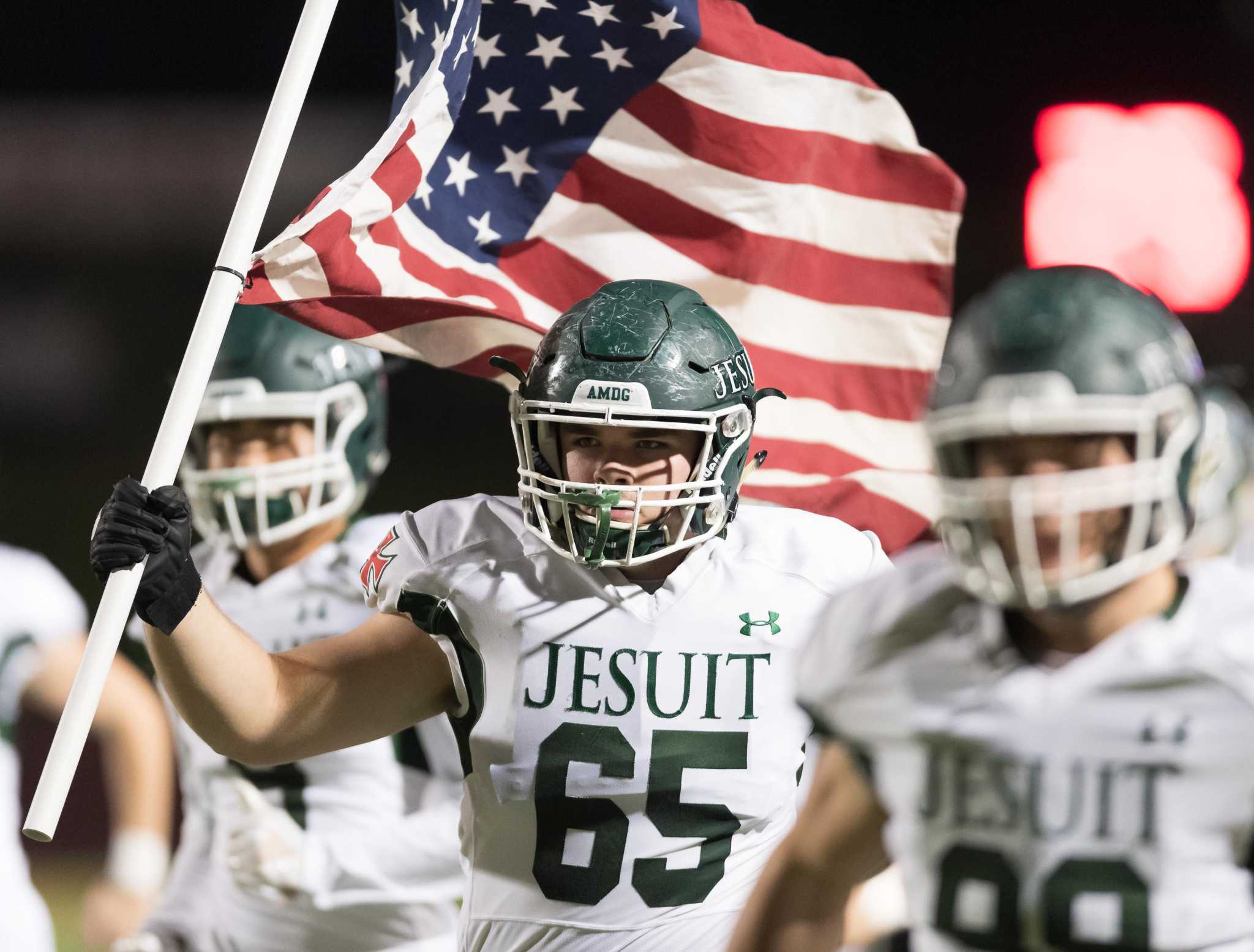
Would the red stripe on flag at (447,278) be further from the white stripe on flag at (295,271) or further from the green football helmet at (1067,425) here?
the green football helmet at (1067,425)

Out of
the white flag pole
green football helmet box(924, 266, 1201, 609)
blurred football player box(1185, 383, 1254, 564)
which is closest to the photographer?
green football helmet box(924, 266, 1201, 609)

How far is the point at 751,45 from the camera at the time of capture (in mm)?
3777

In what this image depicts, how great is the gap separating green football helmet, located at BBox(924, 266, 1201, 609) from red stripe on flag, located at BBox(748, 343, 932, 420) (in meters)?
1.94

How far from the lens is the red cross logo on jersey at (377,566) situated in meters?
2.78

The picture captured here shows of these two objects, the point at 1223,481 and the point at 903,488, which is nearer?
the point at 1223,481

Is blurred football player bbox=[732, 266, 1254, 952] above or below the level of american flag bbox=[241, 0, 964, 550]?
below

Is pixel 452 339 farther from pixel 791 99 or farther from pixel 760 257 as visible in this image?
pixel 791 99

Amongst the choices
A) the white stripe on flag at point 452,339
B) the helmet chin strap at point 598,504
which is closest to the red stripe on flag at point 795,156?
the white stripe on flag at point 452,339

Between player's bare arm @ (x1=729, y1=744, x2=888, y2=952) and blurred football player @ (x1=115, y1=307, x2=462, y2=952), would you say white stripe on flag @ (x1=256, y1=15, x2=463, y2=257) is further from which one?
player's bare arm @ (x1=729, y1=744, x2=888, y2=952)

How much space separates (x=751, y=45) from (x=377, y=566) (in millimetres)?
1566

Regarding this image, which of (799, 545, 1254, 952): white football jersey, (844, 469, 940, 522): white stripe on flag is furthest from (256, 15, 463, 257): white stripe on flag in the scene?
(799, 545, 1254, 952): white football jersey

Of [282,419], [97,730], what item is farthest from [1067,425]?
[97,730]

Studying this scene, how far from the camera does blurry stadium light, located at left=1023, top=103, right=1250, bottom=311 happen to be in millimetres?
6879

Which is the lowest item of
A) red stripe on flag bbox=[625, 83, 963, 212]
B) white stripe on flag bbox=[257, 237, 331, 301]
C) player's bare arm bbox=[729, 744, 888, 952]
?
player's bare arm bbox=[729, 744, 888, 952]
